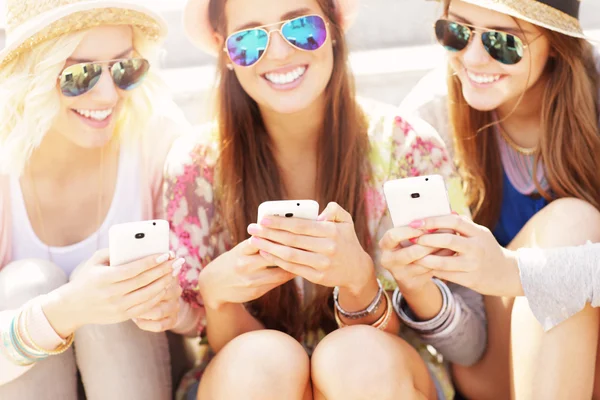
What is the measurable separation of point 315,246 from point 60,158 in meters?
1.07

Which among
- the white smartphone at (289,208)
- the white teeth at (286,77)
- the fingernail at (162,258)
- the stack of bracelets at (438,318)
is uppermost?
the white teeth at (286,77)

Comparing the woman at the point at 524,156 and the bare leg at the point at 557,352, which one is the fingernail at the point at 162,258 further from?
the bare leg at the point at 557,352

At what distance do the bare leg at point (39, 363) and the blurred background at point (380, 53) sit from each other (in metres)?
1.49

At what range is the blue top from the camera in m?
2.57

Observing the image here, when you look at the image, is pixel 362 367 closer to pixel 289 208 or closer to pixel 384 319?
pixel 384 319

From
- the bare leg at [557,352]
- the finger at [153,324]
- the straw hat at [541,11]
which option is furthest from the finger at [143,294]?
the straw hat at [541,11]

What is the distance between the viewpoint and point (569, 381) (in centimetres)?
199

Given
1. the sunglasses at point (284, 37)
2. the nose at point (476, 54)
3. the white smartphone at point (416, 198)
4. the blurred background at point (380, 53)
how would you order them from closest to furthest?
the white smartphone at point (416, 198), the sunglasses at point (284, 37), the nose at point (476, 54), the blurred background at point (380, 53)

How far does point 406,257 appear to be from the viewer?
1944 mm

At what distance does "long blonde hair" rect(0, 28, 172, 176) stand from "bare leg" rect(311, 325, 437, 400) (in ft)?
3.53

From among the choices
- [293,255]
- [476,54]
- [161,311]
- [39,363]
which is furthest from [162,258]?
[476,54]

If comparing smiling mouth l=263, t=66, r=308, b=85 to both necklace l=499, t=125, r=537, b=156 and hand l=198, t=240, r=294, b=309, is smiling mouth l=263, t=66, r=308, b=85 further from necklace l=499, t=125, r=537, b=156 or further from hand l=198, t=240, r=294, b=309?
necklace l=499, t=125, r=537, b=156

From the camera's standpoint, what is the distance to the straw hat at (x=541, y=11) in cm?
232

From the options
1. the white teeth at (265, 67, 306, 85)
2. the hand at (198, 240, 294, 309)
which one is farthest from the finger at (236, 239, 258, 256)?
the white teeth at (265, 67, 306, 85)
